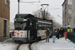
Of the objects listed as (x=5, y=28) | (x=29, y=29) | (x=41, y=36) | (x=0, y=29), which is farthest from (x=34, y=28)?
(x=5, y=28)

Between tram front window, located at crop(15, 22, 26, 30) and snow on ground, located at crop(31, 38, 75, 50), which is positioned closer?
snow on ground, located at crop(31, 38, 75, 50)

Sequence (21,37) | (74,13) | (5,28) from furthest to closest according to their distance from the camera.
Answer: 1. (74,13)
2. (5,28)
3. (21,37)

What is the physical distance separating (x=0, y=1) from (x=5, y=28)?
5.89m

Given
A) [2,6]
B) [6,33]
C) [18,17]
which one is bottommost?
[6,33]

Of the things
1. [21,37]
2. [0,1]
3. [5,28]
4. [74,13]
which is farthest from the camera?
[74,13]

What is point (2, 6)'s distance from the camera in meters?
26.8

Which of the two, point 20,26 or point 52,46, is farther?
point 20,26

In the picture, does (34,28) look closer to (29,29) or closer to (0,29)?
(29,29)

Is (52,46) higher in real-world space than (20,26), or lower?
lower

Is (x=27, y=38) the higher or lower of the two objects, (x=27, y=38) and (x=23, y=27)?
the lower

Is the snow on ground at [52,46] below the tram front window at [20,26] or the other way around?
below

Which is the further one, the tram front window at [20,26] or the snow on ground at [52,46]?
the tram front window at [20,26]

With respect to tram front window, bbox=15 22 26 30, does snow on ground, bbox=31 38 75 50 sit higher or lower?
lower

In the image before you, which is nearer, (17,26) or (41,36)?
(17,26)
